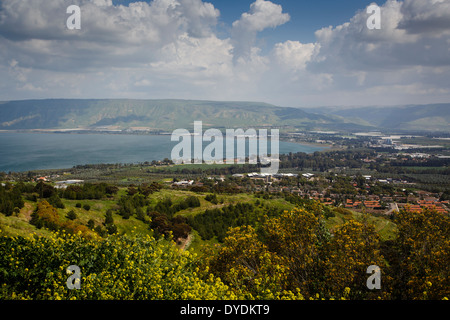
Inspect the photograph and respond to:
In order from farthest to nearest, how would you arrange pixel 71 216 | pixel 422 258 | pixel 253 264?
1. pixel 71 216
2. pixel 253 264
3. pixel 422 258

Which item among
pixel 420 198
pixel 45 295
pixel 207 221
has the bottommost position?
pixel 420 198

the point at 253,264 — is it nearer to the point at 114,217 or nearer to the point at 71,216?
the point at 71,216

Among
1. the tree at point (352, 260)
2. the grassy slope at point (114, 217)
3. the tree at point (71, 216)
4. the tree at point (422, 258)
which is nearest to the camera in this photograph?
the tree at point (422, 258)

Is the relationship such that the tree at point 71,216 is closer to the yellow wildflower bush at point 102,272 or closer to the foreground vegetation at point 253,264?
the foreground vegetation at point 253,264

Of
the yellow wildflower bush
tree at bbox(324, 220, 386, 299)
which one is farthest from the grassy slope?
tree at bbox(324, 220, 386, 299)

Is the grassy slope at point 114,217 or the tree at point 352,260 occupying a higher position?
the tree at point 352,260

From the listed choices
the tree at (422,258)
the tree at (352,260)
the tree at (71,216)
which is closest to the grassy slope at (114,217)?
the tree at (71,216)

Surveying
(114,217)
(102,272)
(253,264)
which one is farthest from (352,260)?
(114,217)
